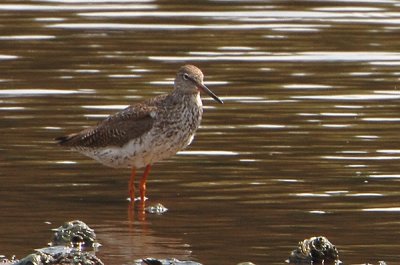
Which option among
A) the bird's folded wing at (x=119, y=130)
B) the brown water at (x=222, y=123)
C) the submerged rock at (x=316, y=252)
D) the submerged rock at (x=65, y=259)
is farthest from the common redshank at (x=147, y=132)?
the submerged rock at (x=65, y=259)

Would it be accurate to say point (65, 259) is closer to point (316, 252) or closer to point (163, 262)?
point (163, 262)

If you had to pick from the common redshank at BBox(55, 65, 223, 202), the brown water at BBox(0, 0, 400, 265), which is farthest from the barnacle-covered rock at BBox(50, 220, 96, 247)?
the common redshank at BBox(55, 65, 223, 202)

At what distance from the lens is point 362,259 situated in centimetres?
1159

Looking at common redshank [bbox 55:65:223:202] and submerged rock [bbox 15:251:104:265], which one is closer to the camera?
submerged rock [bbox 15:251:104:265]

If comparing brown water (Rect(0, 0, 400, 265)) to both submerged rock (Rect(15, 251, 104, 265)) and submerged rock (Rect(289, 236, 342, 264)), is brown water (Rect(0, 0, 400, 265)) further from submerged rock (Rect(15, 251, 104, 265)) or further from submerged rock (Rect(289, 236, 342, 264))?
submerged rock (Rect(15, 251, 104, 265))

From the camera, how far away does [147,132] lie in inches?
577

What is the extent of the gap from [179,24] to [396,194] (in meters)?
11.9

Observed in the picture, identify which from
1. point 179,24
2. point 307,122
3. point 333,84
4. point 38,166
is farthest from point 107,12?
point 38,166

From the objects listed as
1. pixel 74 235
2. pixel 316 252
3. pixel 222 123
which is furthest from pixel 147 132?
pixel 316 252

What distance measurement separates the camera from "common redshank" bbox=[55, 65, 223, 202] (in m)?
14.6

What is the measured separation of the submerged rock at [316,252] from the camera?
1132 centimetres

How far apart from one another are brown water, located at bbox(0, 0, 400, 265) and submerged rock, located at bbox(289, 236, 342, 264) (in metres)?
0.16

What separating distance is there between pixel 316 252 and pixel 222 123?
660 cm

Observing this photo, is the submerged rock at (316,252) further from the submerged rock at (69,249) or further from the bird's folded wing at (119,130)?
the bird's folded wing at (119,130)
